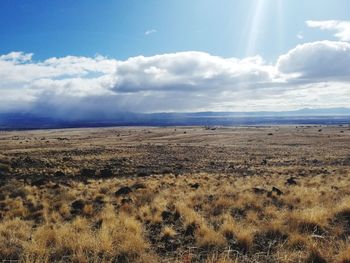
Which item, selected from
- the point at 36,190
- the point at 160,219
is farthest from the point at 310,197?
the point at 36,190

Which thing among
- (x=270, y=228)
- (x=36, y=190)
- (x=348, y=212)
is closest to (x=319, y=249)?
(x=270, y=228)

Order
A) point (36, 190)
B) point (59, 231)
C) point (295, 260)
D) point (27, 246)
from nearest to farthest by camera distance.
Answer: point (295, 260) → point (27, 246) → point (59, 231) → point (36, 190)

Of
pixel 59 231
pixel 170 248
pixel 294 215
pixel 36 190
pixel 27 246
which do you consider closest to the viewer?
pixel 27 246

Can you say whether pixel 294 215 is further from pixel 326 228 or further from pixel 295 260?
pixel 295 260

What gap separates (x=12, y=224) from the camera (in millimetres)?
10016

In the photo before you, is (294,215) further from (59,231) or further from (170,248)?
(59,231)

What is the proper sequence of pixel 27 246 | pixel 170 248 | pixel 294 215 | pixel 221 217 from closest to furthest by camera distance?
pixel 27 246 < pixel 170 248 < pixel 294 215 < pixel 221 217

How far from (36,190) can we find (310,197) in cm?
1285

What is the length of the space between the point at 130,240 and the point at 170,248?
37.5 inches

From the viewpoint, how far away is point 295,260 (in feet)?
22.4

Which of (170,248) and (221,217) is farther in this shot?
(221,217)

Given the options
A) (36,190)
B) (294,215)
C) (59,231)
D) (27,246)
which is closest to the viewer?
(27,246)

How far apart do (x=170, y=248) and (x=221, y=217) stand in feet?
9.34

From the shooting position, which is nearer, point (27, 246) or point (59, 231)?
point (27, 246)
